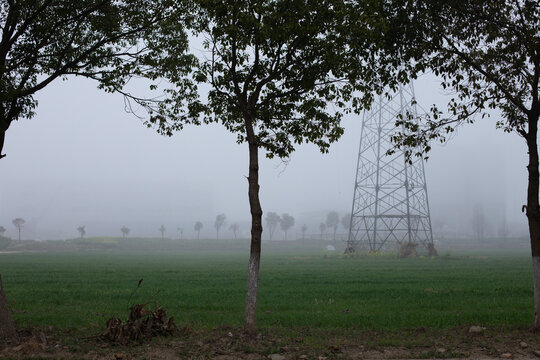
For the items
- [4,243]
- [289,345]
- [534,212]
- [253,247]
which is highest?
[534,212]

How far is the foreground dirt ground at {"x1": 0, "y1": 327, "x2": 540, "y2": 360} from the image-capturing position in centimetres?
855

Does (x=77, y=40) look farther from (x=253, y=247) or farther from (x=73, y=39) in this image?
(x=253, y=247)

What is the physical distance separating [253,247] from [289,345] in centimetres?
219

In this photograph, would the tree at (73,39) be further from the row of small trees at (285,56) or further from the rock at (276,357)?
the rock at (276,357)

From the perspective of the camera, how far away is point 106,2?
38.4ft

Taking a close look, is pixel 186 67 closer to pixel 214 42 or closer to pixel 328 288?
pixel 214 42

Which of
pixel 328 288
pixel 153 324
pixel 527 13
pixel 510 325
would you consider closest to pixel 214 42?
pixel 153 324

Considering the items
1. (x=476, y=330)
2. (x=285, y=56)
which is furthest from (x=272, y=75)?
(x=476, y=330)

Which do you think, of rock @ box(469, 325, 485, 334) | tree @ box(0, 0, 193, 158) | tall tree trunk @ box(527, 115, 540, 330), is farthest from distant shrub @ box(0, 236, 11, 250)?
tall tree trunk @ box(527, 115, 540, 330)

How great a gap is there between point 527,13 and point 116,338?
11.7 metres

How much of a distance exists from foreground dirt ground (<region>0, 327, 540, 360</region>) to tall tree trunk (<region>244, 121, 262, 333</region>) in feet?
1.33

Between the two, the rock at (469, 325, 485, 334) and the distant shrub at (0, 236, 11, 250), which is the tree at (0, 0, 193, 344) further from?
the distant shrub at (0, 236, 11, 250)

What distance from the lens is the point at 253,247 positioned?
1020 centimetres

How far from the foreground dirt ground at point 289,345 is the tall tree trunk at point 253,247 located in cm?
40
